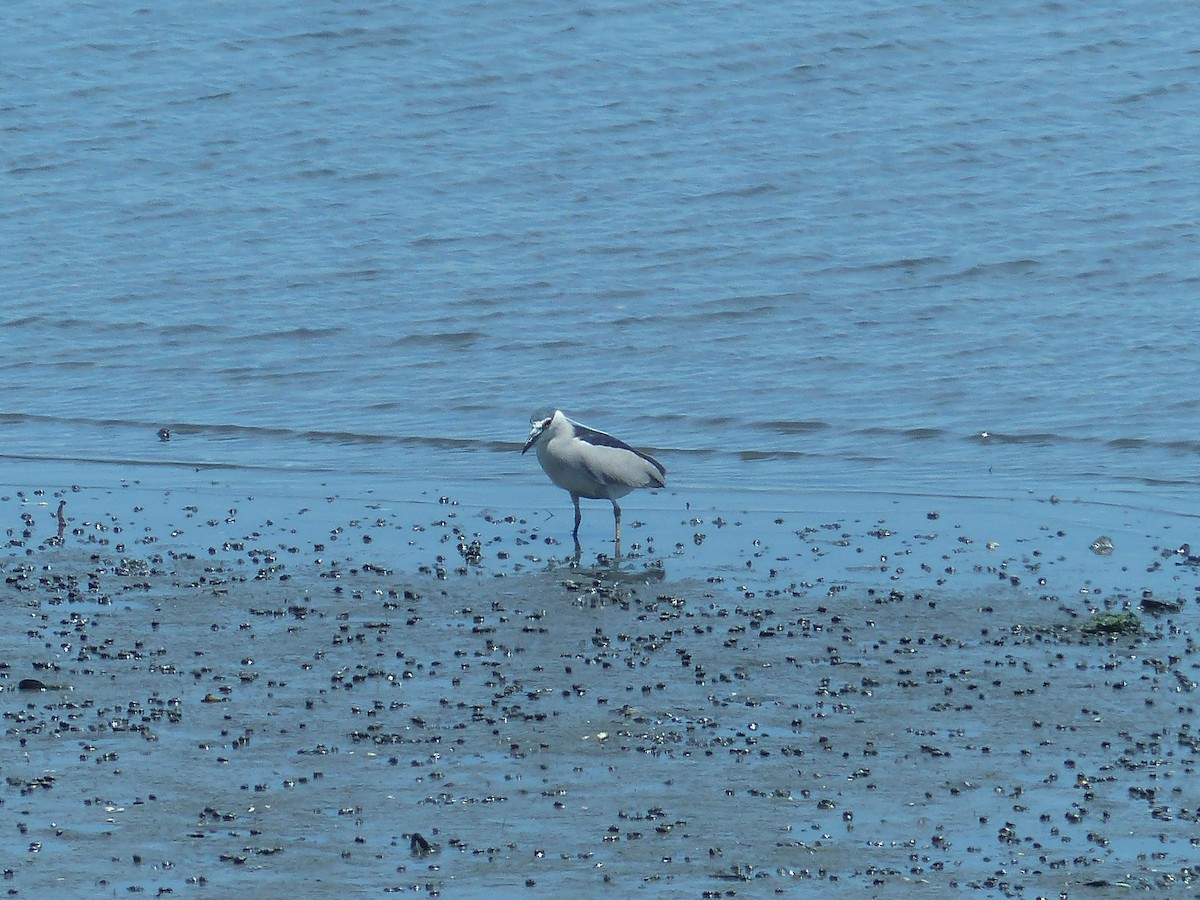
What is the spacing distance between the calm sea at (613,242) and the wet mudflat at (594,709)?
90.3 inches

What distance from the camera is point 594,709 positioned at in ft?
32.3

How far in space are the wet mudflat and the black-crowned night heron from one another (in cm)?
48

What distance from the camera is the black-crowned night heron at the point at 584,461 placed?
44.5 ft

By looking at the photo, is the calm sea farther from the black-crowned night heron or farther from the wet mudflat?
the wet mudflat

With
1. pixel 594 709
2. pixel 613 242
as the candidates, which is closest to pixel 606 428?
pixel 613 242

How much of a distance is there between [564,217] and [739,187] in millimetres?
2441

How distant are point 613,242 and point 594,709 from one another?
14705mm

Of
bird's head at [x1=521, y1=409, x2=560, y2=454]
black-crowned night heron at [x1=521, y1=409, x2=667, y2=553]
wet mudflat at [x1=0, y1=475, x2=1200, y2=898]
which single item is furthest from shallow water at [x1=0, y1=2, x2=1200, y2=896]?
bird's head at [x1=521, y1=409, x2=560, y2=454]

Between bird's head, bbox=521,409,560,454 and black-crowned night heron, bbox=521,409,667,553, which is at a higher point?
bird's head, bbox=521,409,560,454

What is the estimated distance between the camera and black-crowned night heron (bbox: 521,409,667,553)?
13.6 metres

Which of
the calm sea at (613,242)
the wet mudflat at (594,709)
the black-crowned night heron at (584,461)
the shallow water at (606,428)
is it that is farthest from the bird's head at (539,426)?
the calm sea at (613,242)

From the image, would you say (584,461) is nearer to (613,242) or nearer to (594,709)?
(594,709)

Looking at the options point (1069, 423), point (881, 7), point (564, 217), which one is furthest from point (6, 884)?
point (881, 7)

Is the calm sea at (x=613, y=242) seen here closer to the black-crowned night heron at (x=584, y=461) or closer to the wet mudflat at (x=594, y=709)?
the black-crowned night heron at (x=584, y=461)
